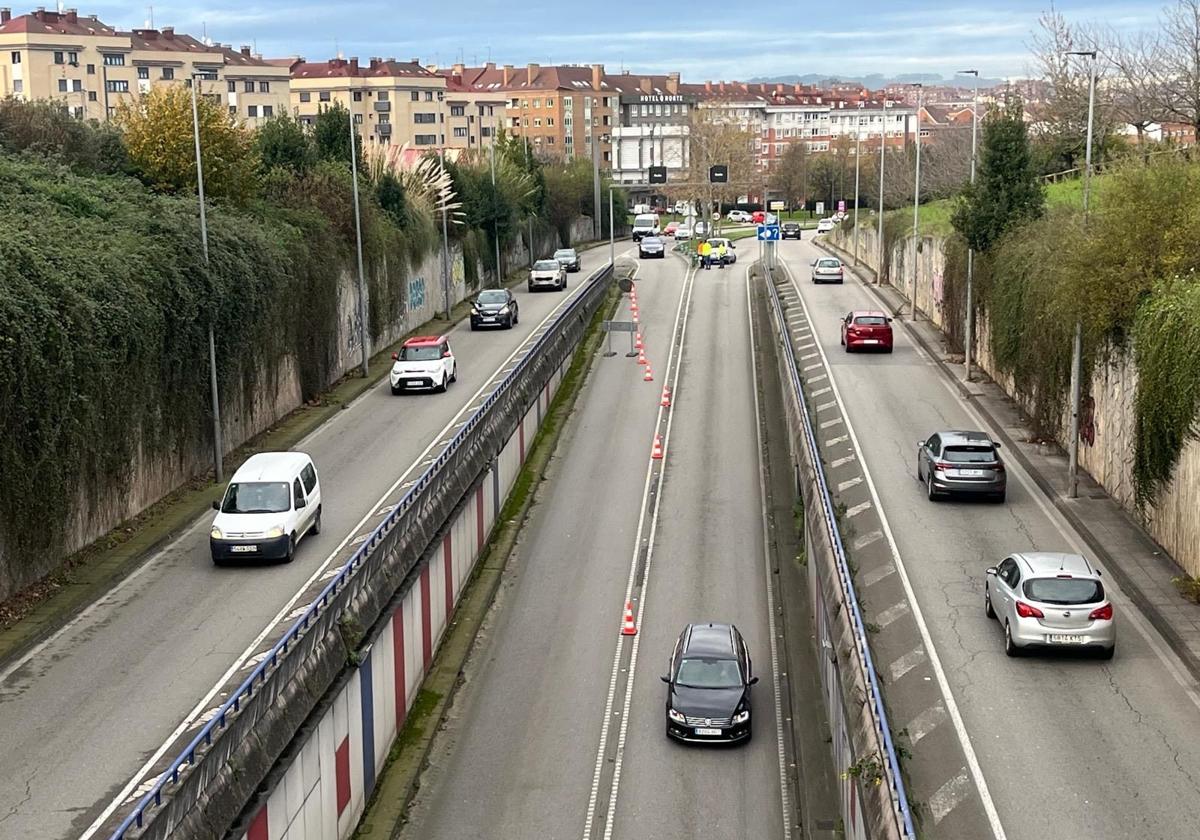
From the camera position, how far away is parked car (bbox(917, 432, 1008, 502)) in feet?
104

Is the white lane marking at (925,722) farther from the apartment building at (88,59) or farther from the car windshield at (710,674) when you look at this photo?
the apartment building at (88,59)

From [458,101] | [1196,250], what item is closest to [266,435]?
[1196,250]

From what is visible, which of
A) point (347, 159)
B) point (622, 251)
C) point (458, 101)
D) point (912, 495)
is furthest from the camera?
point (458, 101)

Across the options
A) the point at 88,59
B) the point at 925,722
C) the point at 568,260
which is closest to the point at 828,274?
the point at 568,260

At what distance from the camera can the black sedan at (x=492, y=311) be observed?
5981cm

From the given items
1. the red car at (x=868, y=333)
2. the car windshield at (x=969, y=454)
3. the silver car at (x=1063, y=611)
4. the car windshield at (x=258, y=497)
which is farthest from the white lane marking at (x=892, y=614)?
the red car at (x=868, y=333)

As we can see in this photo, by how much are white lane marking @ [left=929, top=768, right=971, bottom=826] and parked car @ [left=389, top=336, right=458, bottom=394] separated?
1141 inches

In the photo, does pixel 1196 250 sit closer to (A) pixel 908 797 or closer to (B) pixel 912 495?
(B) pixel 912 495

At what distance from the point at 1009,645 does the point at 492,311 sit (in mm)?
39118

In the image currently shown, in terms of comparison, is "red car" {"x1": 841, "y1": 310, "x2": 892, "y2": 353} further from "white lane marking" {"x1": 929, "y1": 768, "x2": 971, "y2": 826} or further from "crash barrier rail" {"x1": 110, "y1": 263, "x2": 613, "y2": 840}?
"white lane marking" {"x1": 929, "y1": 768, "x2": 971, "y2": 826}

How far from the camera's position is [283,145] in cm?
5847

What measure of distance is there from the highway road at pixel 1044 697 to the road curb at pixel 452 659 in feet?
25.2

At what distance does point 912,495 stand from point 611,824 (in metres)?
14.8

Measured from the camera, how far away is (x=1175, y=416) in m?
25.5
